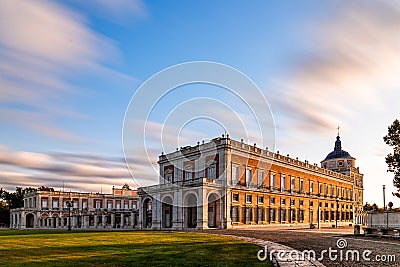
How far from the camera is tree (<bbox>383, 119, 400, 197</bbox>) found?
28862 mm

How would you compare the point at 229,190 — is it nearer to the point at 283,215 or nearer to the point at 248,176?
the point at 248,176

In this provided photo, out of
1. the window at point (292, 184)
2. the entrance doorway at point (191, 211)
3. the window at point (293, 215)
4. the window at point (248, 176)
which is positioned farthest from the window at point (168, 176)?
the window at point (293, 215)

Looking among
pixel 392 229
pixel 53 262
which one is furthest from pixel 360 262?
pixel 392 229

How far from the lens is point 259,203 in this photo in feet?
172

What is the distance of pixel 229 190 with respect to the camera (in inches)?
1843

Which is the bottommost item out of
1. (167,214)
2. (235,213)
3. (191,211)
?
(167,214)

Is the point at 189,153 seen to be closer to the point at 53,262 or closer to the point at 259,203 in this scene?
the point at 259,203

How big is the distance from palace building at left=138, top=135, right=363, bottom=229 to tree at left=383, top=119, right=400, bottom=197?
19692 millimetres

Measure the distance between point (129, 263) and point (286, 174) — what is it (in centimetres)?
4943

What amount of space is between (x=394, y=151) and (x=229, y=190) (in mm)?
21073

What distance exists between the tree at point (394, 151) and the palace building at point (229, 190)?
19.7 m

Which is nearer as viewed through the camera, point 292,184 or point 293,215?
point 293,215

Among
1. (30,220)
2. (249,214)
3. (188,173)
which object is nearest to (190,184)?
(188,173)

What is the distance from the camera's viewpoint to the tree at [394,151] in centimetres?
2886
